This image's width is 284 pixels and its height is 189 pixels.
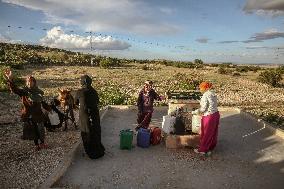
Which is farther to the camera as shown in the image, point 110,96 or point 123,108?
point 110,96

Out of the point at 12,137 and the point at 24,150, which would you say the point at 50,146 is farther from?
the point at 12,137

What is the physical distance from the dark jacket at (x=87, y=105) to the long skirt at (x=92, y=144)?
0.35 feet

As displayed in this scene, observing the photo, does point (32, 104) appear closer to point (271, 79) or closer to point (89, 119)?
point (89, 119)

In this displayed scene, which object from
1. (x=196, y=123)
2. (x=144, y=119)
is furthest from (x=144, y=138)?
(x=144, y=119)

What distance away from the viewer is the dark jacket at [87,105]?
28.7 ft

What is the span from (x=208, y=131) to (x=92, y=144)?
289 cm

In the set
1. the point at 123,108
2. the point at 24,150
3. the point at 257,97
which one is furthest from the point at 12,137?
the point at 257,97

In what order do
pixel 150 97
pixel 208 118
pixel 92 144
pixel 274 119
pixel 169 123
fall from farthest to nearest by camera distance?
pixel 274 119 < pixel 150 97 < pixel 169 123 < pixel 208 118 < pixel 92 144

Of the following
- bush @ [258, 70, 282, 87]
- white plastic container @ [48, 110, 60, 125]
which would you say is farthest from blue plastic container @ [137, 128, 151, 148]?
bush @ [258, 70, 282, 87]

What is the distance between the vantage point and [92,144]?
8781 mm

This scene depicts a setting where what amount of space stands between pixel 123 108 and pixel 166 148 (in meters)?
4.91

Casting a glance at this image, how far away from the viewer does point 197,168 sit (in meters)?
8.30

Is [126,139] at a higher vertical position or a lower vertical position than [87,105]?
lower

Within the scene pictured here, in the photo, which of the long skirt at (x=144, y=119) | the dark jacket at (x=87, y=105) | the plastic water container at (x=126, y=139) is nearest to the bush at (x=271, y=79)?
the long skirt at (x=144, y=119)
